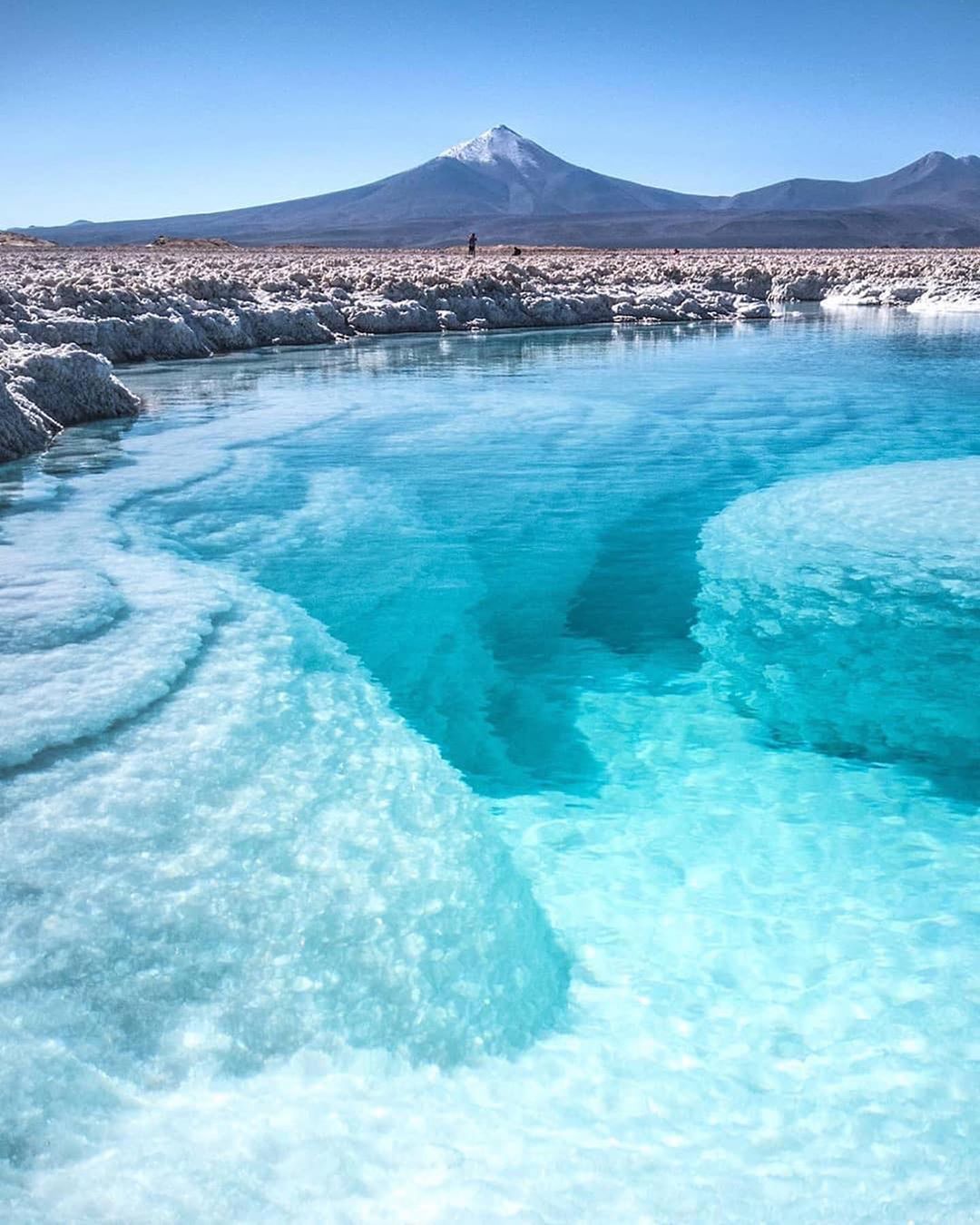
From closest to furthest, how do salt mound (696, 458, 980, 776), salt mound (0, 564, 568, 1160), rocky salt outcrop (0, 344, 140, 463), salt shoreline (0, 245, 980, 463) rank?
1. salt mound (0, 564, 568, 1160)
2. salt mound (696, 458, 980, 776)
3. rocky salt outcrop (0, 344, 140, 463)
4. salt shoreline (0, 245, 980, 463)

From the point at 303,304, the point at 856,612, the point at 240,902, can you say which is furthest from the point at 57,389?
the point at 303,304

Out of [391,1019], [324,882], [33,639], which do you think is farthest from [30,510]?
[391,1019]

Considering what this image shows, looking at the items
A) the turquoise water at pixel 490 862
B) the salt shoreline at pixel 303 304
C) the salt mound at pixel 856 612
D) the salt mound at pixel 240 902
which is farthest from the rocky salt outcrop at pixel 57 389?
the salt mound at pixel 856 612

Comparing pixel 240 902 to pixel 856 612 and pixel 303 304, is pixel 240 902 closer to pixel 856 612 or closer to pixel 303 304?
pixel 856 612

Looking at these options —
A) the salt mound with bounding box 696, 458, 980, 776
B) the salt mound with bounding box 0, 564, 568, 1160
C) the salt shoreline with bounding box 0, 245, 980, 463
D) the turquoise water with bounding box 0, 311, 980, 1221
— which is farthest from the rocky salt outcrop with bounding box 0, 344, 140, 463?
the salt mound with bounding box 696, 458, 980, 776

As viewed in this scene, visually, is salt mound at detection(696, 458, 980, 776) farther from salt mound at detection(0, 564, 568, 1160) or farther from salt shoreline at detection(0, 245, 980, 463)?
salt shoreline at detection(0, 245, 980, 463)

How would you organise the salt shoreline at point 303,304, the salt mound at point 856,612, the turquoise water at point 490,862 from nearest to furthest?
the turquoise water at point 490,862 → the salt mound at point 856,612 → the salt shoreline at point 303,304

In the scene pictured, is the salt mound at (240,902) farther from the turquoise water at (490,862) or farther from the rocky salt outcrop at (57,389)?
the rocky salt outcrop at (57,389)
